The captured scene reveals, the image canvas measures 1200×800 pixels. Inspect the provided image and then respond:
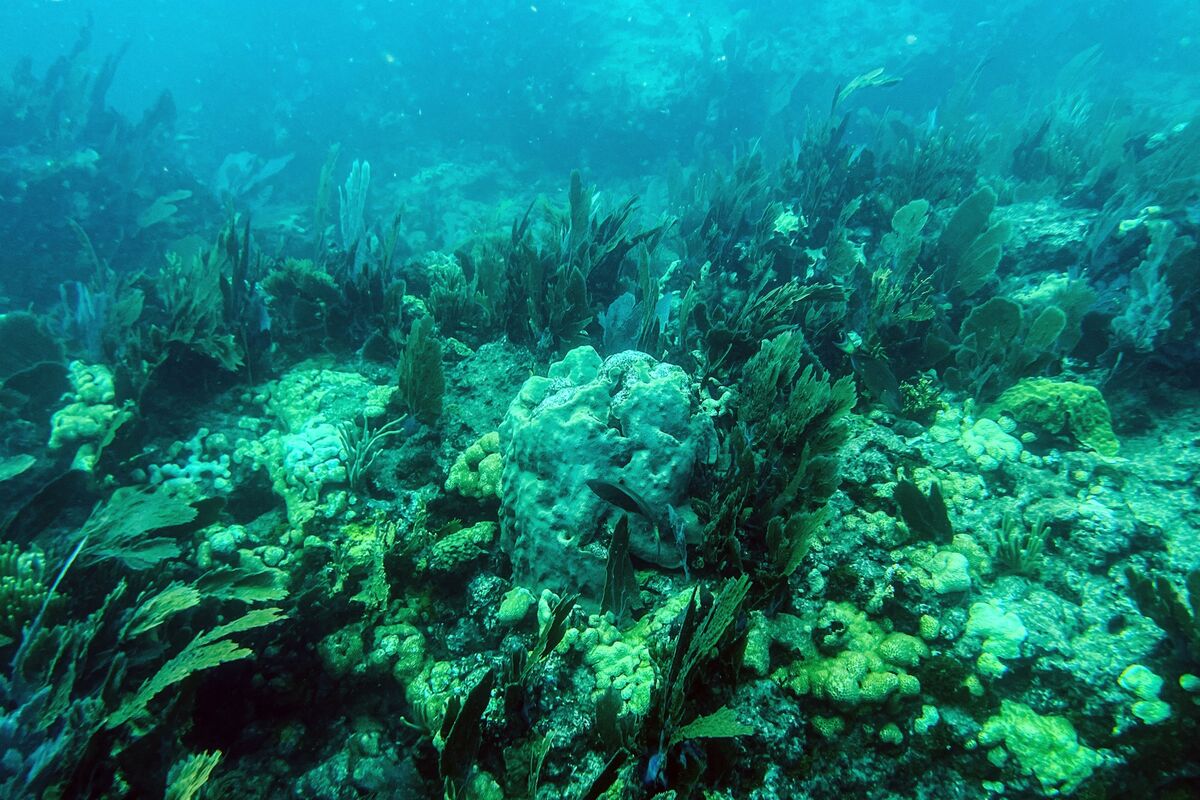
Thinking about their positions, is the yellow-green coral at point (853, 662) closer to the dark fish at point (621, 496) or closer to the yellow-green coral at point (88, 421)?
the dark fish at point (621, 496)

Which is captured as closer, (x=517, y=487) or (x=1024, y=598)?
(x=1024, y=598)

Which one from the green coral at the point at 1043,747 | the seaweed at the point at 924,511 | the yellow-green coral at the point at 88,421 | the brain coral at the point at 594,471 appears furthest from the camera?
the yellow-green coral at the point at 88,421

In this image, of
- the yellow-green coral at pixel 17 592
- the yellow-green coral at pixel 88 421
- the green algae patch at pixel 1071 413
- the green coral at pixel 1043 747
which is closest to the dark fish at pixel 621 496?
the green coral at pixel 1043 747

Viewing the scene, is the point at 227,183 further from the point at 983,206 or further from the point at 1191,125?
the point at 1191,125

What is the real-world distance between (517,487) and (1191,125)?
10.0 m

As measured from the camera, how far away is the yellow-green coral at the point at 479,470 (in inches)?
132

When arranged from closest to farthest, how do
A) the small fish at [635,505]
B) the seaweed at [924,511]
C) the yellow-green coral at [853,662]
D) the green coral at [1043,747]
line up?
the green coral at [1043,747], the yellow-green coral at [853,662], the small fish at [635,505], the seaweed at [924,511]

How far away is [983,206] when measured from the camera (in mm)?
5168

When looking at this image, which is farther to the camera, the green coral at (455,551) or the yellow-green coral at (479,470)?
the yellow-green coral at (479,470)

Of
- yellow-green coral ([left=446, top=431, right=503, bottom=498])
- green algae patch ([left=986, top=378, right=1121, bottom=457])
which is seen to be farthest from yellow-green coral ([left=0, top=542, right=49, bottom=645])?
green algae patch ([left=986, top=378, right=1121, bottom=457])

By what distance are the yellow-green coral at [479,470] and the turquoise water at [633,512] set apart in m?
0.04

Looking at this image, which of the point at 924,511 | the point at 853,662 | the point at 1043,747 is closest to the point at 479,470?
the point at 853,662

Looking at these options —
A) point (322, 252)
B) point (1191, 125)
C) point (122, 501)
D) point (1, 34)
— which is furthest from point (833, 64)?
point (1, 34)

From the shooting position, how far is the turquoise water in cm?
227
